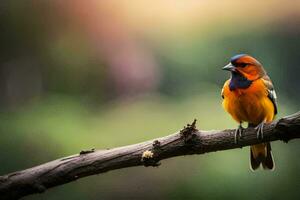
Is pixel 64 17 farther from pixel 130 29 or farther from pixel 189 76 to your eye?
pixel 189 76

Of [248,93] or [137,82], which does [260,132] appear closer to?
[248,93]

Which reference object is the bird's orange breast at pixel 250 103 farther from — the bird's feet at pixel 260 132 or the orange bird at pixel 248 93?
the bird's feet at pixel 260 132

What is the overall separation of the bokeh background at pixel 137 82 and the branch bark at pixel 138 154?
0.88m

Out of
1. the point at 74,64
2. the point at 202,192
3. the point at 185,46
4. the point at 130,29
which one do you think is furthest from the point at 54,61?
the point at 202,192

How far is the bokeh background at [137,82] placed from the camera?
9.04ft

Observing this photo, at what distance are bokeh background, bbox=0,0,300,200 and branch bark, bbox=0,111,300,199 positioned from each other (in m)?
0.88

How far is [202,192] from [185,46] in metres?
0.62

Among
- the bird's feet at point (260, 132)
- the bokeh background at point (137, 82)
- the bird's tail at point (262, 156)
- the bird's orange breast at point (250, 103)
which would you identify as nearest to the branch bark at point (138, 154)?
the bird's feet at point (260, 132)

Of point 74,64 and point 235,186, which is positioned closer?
point 235,186

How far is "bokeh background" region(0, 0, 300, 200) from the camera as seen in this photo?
108 inches

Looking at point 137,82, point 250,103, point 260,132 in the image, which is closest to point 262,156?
point 250,103

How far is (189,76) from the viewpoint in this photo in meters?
2.88

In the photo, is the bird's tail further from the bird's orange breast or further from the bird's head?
the bird's head

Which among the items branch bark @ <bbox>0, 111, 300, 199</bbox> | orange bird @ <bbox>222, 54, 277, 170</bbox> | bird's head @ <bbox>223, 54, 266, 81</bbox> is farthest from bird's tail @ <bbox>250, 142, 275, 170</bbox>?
branch bark @ <bbox>0, 111, 300, 199</bbox>
